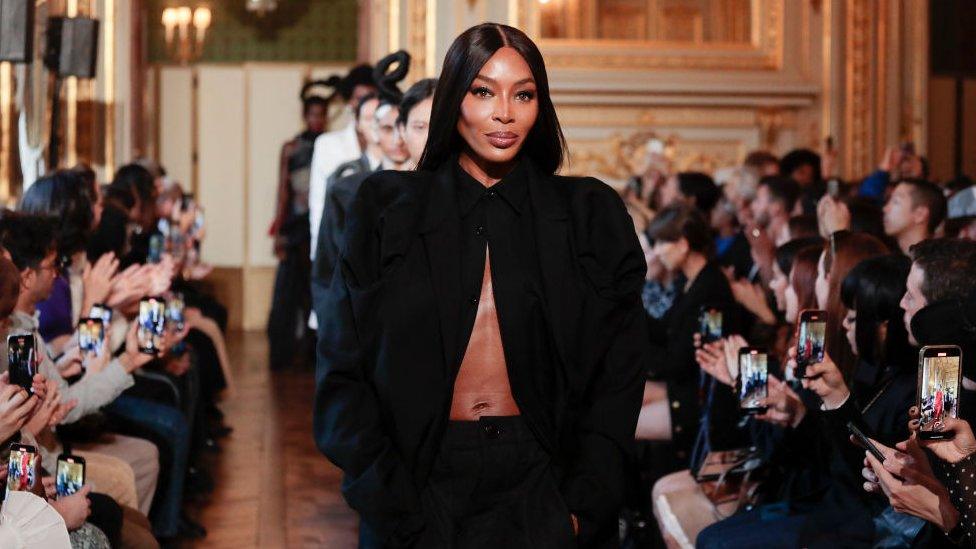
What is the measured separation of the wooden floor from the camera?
19.0ft

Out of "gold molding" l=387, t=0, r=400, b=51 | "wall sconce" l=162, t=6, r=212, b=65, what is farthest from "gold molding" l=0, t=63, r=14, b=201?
"wall sconce" l=162, t=6, r=212, b=65

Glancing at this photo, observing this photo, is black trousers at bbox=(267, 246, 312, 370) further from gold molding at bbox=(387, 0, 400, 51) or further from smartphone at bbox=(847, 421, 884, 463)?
smartphone at bbox=(847, 421, 884, 463)

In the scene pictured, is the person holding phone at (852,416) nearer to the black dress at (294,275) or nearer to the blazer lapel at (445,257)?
the blazer lapel at (445,257)

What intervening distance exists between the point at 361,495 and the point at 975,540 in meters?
1.22

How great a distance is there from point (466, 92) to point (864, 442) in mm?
1233

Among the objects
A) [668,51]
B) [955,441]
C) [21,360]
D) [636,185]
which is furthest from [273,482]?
[668,51]

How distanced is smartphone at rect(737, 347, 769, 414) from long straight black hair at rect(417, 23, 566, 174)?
49.1 inches

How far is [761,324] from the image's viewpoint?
6.10 metres

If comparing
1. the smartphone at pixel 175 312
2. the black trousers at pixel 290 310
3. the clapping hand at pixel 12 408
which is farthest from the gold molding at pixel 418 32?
the clapping hand at pixel 12 408

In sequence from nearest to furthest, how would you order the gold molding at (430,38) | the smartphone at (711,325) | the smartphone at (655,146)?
the smartphone at (711,325), the smartphone at (655,146), the gold molding at (430,38)

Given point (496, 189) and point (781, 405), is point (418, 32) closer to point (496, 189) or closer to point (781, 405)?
point (781, 405)

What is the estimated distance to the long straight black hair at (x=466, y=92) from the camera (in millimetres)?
2922

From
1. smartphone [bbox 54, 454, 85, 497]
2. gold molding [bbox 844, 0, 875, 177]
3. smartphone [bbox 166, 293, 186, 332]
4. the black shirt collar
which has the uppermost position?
gold molding [bbox 844, 0, 875, 177]

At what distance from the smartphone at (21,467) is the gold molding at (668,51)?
27.6 feet
